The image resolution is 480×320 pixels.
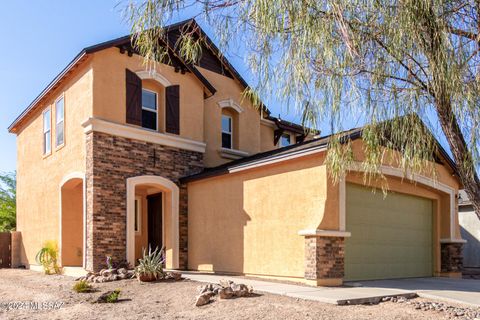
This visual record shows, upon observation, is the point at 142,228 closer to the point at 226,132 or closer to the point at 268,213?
the point at 226,132

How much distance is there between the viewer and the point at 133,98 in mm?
13938

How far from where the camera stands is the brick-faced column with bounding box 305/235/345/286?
1016 cm

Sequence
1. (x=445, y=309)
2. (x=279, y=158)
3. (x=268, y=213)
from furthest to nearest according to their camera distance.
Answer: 1. (x=268, y=213)
2. (x=279, y=158)
3. (x=445, y=309)

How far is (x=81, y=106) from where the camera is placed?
1360 centimetres

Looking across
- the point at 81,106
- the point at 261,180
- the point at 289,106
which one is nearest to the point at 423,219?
the point at 261,180

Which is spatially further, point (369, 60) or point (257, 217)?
point (257, 217)

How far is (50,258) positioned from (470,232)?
16.1 m

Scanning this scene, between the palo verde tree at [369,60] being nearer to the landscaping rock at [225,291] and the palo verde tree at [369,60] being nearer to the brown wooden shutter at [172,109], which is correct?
the landscaping rock at [225,291]

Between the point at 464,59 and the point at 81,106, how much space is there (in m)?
10.8

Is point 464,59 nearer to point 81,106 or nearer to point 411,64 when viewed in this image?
point 411,64

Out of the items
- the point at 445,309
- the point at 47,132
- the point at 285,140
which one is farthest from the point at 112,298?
the point at 285,140

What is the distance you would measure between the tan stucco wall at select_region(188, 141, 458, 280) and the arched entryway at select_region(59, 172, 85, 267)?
141 inches

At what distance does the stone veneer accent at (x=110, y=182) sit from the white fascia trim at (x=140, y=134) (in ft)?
0.47

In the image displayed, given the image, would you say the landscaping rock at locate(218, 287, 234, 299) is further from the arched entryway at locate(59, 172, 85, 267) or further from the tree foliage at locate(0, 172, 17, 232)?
the tree foliage at locate(0, 172, 17, 232)
